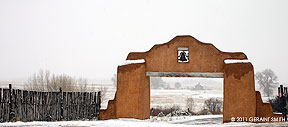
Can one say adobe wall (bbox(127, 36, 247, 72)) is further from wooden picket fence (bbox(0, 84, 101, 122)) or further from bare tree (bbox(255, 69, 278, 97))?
bare tree (bbox(255, 69, 278, 97))

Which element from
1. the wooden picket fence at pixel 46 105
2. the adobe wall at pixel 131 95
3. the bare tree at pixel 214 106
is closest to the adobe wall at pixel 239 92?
the adobe wall at pixel 131 95

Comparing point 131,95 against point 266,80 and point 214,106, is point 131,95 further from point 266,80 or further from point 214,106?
point 266,80

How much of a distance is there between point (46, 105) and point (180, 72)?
6996 millimetres

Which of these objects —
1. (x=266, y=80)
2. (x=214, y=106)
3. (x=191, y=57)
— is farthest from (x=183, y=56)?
(x=266, y=80)

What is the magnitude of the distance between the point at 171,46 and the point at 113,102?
4419mm

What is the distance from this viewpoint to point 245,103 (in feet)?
54.8

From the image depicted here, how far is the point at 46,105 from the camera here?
16.0 meters

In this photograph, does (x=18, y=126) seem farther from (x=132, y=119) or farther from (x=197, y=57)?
(x=197, y=57)

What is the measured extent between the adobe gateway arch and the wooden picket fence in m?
0.99

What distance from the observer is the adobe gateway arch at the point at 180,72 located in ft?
55.4

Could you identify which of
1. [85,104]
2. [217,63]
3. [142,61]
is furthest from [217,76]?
[85,104]

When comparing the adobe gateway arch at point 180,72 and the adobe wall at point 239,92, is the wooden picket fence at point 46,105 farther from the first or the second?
the adobe wall at point 239,92

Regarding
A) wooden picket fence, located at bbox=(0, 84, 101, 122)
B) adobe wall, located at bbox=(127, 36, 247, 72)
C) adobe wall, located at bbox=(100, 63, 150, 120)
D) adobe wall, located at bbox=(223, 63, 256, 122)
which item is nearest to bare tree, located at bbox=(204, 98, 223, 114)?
adobe wall, located at bbox=(127, 36, 247, 72)

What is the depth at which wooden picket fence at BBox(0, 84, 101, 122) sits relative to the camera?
14.4 meters
